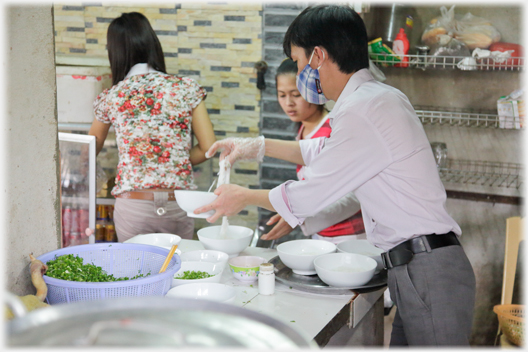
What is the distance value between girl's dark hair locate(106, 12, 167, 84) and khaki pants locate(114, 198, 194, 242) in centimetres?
76

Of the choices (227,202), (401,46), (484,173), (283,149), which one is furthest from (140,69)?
(484,173)

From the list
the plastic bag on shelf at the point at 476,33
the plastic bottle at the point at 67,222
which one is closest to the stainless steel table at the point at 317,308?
the plastic bottle at the point at 67,222

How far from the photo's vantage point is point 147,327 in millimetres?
615

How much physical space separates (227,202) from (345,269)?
0.57 metres

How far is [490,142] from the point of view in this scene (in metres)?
3.76

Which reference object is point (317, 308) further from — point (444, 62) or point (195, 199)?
point (444, 62)

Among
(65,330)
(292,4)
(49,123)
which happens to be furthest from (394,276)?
(292,4)

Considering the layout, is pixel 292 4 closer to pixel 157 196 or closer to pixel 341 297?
pixel 157 196

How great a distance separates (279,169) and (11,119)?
2.57 metres

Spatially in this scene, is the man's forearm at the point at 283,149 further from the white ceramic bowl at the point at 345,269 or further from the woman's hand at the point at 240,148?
the white ceramic bowl at the point at 345,269

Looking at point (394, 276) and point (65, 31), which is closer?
point (394, 276)

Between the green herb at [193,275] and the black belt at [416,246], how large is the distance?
710mm

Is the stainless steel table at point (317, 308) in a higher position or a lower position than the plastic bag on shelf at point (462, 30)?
lower

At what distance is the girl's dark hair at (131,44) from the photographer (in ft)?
10.0
